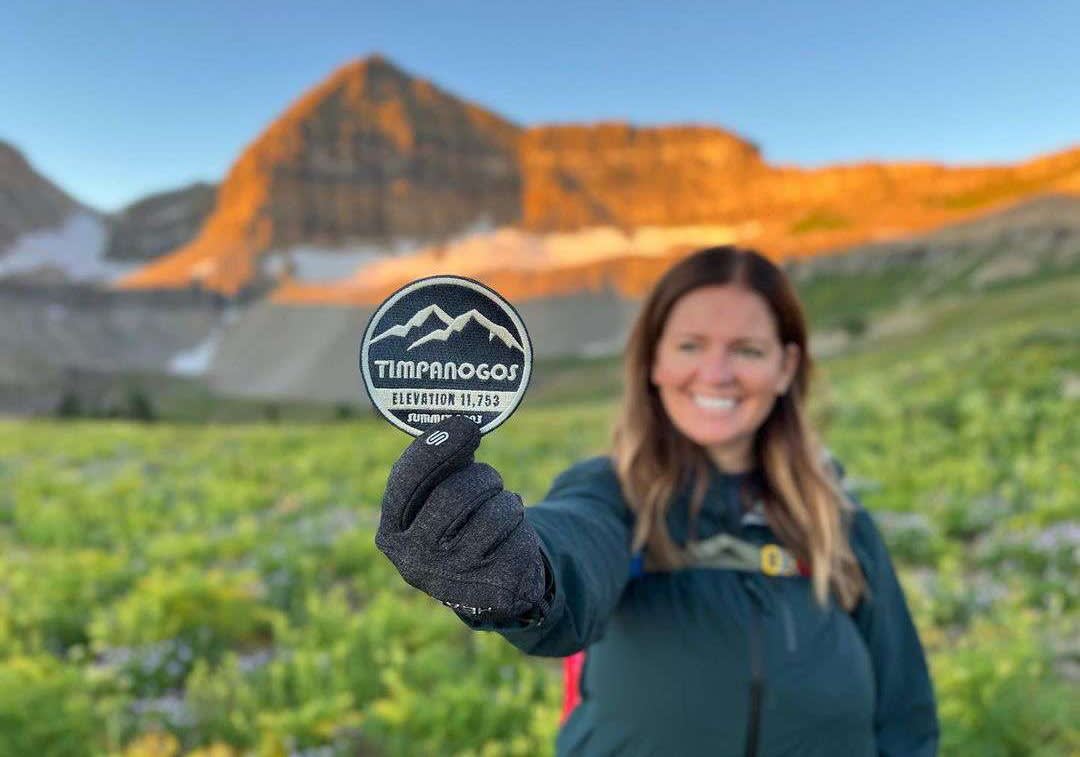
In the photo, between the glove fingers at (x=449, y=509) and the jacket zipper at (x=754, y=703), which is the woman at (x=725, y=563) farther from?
the glove fingers at (x=449, y=509)

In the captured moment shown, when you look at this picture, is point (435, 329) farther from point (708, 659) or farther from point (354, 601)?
point (354, 601)

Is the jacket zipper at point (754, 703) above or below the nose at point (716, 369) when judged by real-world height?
below

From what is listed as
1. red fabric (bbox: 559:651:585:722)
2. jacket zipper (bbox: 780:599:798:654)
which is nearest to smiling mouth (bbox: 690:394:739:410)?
jacket zipper (bbox: 780:599:798:654)

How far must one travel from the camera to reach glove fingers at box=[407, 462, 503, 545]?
1.56m

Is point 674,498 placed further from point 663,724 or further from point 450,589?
point 450,589

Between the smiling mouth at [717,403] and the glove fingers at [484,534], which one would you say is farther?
the smiling mouth at [717,403]

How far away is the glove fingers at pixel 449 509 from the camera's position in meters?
1.56

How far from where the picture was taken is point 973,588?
6625 mm

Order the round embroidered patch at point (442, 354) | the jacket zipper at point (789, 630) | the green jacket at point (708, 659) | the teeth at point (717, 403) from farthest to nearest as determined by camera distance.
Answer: the teeth at point (717, 403), the jacket zipper at point (789, 630), the green jacket at point (708, 659), the round embroidered patch at point (442, 354)

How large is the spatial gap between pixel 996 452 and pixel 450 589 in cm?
1177

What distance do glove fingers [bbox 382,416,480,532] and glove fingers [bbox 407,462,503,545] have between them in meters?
0.02

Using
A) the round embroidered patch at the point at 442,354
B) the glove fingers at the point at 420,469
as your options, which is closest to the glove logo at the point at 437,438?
the glove fingers at the point at 420,469

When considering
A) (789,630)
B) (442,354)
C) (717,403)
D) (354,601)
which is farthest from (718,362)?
(354,601)

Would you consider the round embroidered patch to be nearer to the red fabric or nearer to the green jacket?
the green jacket
